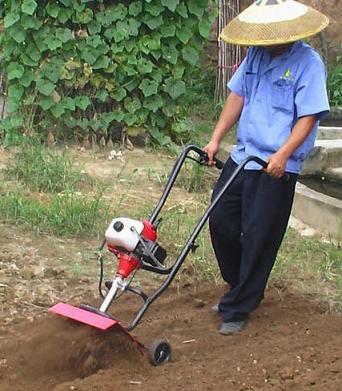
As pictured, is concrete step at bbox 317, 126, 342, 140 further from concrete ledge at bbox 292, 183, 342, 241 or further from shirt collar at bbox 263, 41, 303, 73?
shirt collar at bbox 263, 41, 303, 73

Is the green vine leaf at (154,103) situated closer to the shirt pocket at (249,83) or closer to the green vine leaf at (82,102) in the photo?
the green vine leaf at (82,102)

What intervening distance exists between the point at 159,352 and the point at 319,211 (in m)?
2.67

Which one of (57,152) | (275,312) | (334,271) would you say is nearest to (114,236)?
(275,312)

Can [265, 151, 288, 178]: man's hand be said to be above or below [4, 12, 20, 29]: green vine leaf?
above

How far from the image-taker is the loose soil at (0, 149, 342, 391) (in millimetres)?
4191

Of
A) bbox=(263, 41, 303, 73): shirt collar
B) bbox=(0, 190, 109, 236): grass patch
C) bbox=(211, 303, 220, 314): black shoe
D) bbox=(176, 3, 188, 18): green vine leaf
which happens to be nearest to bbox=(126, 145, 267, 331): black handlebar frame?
bbox=(263, 41, 303, 73): shirt collar

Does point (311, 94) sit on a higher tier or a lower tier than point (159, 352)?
higher

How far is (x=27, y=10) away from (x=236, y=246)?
4.09 m

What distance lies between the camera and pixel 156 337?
480 cm

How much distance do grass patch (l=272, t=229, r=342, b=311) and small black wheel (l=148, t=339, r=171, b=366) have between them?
130 cm

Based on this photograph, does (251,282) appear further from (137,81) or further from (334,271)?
(137,81)

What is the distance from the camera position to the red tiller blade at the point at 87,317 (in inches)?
→ 158

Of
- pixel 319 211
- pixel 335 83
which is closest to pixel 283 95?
pixel 319 211

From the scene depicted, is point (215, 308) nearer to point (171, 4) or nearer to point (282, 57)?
point (282, 57)
